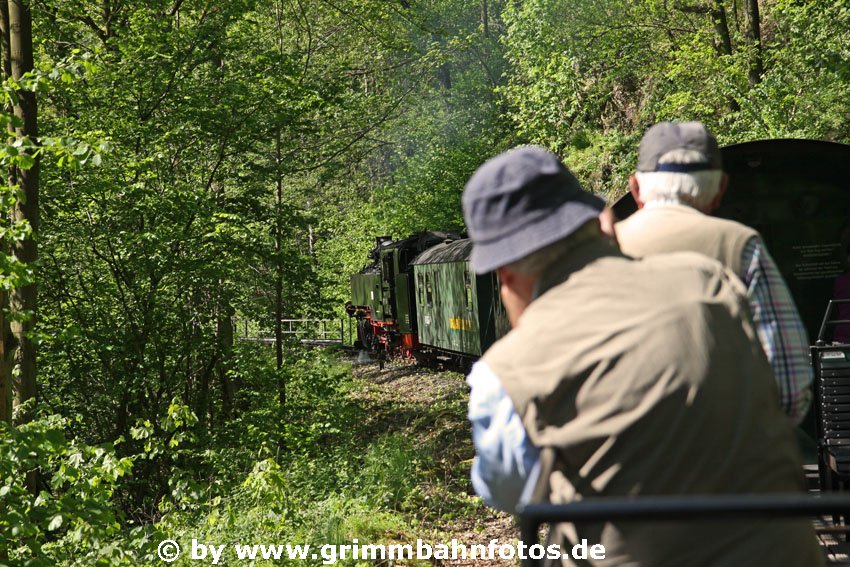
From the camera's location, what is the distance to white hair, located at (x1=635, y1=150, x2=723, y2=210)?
3.18 m

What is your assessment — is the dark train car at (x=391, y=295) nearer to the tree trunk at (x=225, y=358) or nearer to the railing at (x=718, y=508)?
the tree trunk at (x=225, y=358)

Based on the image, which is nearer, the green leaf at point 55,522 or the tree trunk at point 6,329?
the green leaf at point 55,522

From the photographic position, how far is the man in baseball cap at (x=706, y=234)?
9.02 feet

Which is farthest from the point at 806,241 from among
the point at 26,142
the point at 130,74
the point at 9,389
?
the point at 130,74

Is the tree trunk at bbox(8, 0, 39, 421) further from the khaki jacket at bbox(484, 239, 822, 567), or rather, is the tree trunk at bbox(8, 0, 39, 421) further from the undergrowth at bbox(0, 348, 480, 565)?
the khaki jacket at bbox(484, 239, 822, 567)

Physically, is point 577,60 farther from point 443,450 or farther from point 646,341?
point 646,341

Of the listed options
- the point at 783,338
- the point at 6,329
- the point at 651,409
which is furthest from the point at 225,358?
the point at 651,409

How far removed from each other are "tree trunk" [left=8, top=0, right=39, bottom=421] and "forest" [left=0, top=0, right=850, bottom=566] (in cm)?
2

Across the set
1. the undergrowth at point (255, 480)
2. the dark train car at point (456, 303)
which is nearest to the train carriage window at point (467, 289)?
the dark train car at point (456, 303)

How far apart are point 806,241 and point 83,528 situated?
602cm

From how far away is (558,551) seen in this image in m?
2.08

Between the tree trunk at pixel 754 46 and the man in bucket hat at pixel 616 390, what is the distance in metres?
17.9

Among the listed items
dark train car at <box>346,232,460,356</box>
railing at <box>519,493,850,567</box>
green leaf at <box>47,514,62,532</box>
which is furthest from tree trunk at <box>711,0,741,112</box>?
railing at <box>519,493,850,567</box>

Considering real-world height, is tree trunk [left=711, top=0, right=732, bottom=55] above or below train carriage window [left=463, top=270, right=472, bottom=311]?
above
